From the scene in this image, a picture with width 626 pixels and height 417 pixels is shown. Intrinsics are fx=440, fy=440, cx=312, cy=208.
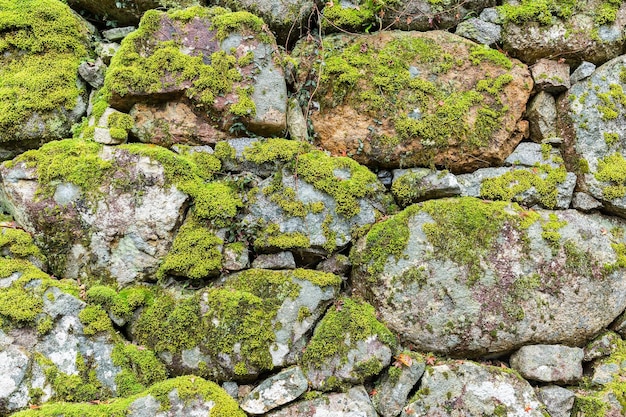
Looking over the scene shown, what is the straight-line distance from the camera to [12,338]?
3.84 metres

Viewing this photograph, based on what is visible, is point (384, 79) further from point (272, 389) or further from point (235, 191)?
point (272, 389)

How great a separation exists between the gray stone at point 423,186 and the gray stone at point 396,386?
1696 millimetres

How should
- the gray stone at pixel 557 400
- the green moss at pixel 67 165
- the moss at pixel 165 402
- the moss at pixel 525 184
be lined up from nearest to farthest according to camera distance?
the moss at pixel 165 402, the gray stone at pixel 557 400, the green moss at pixel 67 165, the moss at pixel 525 184

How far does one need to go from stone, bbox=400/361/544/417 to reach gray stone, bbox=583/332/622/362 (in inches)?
32.8

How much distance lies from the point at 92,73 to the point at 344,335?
408 cm

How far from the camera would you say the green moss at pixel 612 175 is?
478 cm

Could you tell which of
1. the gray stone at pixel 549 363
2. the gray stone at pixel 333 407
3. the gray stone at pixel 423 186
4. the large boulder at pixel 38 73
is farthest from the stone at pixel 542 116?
the large boulder at pixel 38 73

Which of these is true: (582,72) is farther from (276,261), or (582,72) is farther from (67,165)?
(67,165)

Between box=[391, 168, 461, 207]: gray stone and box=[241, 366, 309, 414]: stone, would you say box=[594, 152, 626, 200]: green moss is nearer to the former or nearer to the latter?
box=[391, 168, 461, 207]: gray stone

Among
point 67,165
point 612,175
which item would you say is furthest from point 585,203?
point 67,165

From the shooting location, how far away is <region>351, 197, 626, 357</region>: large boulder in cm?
431

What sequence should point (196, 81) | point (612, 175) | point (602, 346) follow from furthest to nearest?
point (196, 81) < point (612, 175) < point (602, 346)

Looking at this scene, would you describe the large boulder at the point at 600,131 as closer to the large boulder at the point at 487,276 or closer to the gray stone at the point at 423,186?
the large boulder at the point at 487,276

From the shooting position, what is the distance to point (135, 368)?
4.03 m
